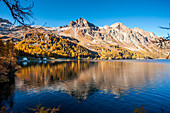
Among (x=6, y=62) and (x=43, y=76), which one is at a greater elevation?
(x=6, y=62)

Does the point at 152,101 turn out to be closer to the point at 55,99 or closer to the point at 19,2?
the point at 55,99

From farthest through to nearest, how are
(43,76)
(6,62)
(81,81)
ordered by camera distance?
(43,76) → (6,62) → (81,81)

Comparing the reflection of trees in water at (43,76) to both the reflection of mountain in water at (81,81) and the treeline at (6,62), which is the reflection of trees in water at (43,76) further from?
the treeline at (6,62)

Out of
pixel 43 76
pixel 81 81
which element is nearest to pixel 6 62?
pixel 43 76

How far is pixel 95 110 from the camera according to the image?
21.5 metres

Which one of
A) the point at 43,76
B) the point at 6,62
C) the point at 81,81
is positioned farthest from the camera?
the point at 43,76

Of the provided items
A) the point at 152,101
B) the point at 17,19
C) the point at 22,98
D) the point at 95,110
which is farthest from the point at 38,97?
the point at 152,101

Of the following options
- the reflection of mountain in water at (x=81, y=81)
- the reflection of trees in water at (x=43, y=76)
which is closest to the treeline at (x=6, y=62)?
the reflection of mountain in water at (x=81, y=81)

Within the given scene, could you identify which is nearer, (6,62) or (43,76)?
(6,62)

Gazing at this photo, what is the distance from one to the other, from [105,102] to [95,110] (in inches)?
174

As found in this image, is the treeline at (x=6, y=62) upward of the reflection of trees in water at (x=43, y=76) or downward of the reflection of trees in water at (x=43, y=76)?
upward

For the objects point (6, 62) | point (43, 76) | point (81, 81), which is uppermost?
point (6, 62)

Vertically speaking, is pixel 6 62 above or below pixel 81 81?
above

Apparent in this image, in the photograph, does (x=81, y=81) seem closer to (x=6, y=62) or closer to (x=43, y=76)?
(x=43, y=76)
